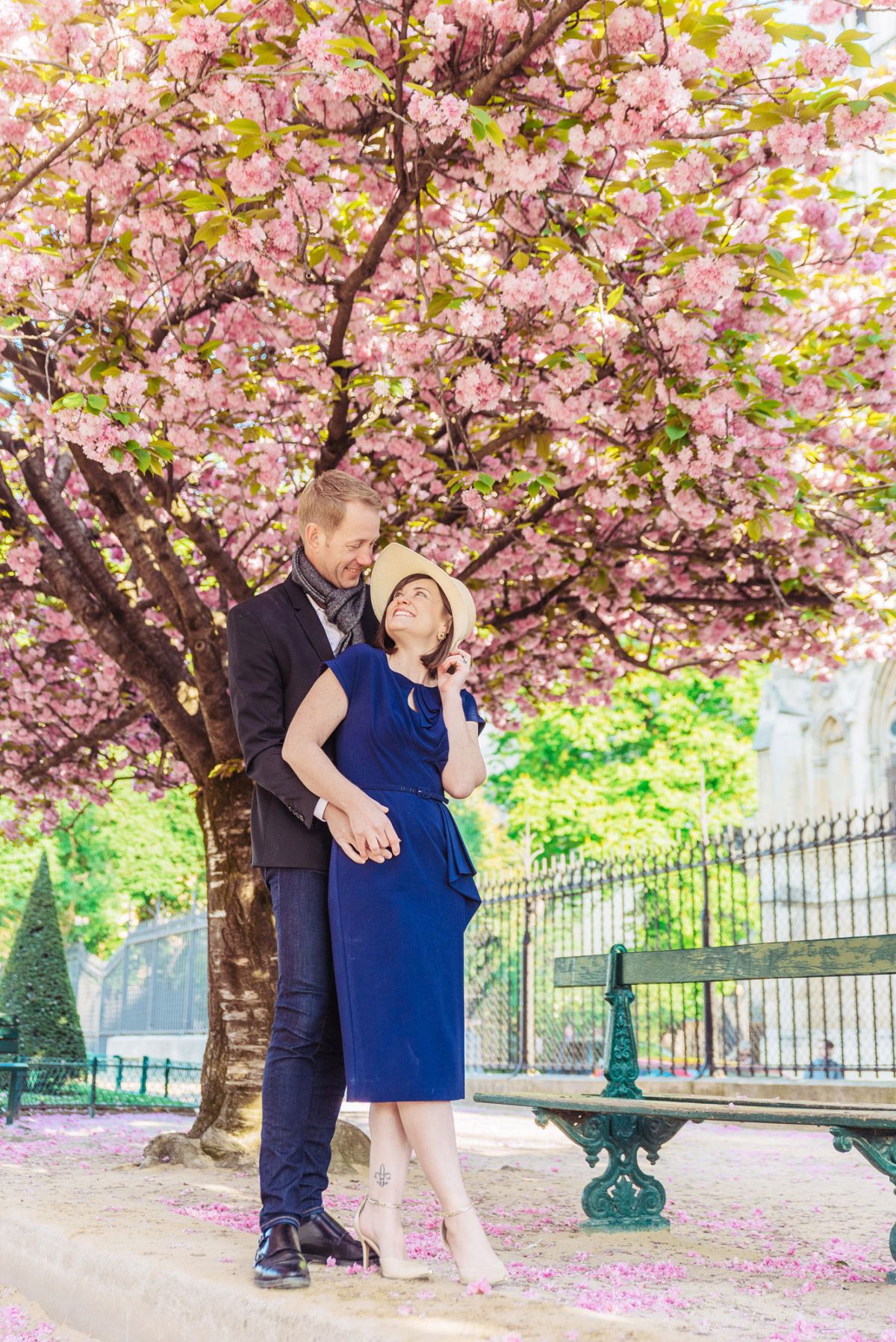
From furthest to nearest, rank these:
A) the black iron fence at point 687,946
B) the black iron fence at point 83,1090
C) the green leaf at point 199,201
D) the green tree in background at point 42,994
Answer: the green tree in background at point 42,994, the black iron fence at point 687,946, the black iron fence at point 83,1090, the green leaf at point 199,201

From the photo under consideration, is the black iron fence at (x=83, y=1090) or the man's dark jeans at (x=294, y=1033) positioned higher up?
the man's dark jeans at (x=294, y=1033)

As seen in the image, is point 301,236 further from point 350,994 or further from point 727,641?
point 727,641

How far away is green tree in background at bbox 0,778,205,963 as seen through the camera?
2881 cm

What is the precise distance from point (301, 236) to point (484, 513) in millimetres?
2099

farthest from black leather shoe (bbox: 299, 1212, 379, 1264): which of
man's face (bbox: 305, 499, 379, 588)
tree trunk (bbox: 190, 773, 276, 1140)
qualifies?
tree trunk (bbox: 190, 773, 276, 1140)

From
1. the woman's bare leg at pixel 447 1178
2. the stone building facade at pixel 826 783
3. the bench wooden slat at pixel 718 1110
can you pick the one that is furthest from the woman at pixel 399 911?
the stone building facade at pixel 826 783

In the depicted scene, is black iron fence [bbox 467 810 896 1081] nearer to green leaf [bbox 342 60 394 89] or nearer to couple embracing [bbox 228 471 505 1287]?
couple embracing [bbox 228 471 505 1287]

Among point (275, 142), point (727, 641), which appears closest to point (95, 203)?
point (275, 142)

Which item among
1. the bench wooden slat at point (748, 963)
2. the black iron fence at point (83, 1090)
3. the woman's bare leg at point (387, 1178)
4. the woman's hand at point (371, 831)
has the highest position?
the woman's hand at point (371, 831)

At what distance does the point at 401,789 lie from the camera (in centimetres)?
356

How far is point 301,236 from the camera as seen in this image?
6074mm

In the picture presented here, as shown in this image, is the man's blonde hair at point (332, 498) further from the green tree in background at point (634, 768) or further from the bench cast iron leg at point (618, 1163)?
the green tree in background at point (634, 768)

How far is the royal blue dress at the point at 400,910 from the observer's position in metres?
3.32

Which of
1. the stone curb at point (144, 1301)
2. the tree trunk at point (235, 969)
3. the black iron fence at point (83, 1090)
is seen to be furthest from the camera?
the black iron fence at point (83, 1090)
